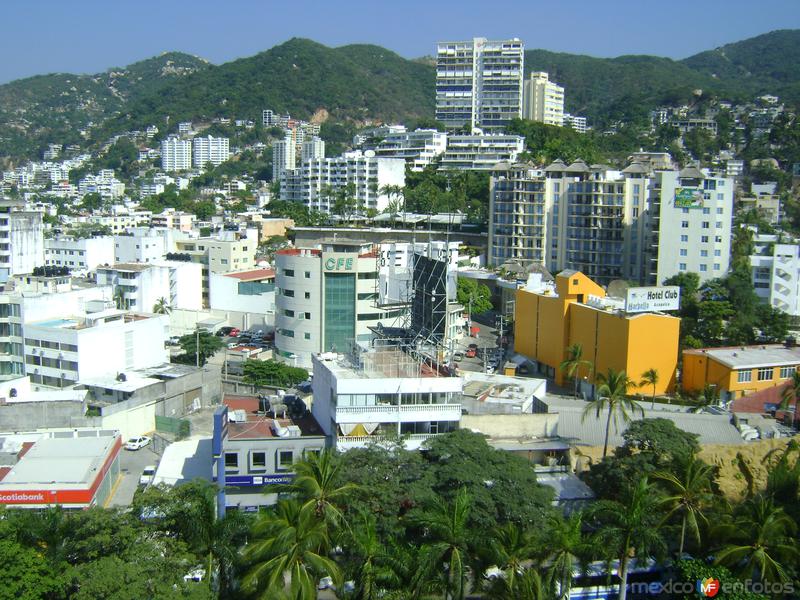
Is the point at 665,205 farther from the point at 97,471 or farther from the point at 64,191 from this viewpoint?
the point at 64,191

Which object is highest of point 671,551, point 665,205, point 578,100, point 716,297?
point 578,100

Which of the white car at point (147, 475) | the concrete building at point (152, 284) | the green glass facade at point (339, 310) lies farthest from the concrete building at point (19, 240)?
the white car at point (147, 475)

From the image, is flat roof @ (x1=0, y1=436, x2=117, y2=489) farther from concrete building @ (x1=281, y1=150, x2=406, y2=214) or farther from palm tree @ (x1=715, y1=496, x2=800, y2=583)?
concrete building @ (x1=281, y1=150, x2=406, y2=214)

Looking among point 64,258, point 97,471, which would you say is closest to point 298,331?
point 97,471

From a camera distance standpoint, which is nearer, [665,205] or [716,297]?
[716,297]

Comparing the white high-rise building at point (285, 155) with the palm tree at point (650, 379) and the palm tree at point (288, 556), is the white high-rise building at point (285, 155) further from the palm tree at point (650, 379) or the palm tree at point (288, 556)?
the palm tree at point (288, 556)

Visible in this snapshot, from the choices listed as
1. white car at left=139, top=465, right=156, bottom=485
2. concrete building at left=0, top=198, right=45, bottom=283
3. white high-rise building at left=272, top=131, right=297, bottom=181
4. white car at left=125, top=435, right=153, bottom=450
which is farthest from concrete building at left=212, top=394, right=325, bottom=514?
white high-rise building at left=272, top=131, right=297, bottom=181

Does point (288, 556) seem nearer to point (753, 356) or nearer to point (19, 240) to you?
point (753, 356)
